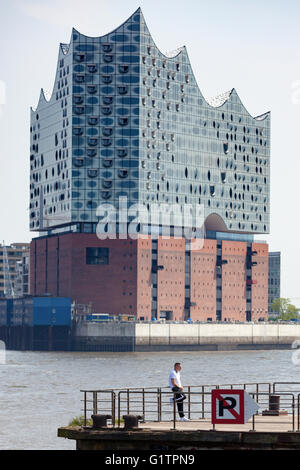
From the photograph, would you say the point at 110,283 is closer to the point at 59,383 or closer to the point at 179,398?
the point at 59,383

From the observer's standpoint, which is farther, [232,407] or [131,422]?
[131,422]

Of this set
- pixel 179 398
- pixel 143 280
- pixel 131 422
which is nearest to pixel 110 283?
pixel 143 280

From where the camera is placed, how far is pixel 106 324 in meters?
190

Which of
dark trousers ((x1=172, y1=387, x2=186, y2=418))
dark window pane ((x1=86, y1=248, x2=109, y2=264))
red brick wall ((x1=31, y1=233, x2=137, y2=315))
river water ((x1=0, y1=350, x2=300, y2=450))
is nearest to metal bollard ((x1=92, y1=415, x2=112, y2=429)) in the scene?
dark trousers ((x1=172, y1=387, x2=186, y2=418))

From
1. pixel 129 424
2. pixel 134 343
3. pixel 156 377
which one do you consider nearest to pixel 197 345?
pixel 134 343

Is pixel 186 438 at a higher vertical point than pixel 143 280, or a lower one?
lower

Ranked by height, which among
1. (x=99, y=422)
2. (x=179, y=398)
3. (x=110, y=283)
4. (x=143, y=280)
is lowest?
(x=99, y=422)

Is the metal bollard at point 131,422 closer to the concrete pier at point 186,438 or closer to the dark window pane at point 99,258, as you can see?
the concrete pier at point 186,438

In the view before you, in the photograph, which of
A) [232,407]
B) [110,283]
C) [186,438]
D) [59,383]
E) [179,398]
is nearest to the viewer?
[186,438]

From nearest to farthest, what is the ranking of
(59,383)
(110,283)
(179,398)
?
(179,398) < (59,383) < (110,283)

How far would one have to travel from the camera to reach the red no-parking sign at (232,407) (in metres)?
33.3

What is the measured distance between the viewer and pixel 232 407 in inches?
1326
